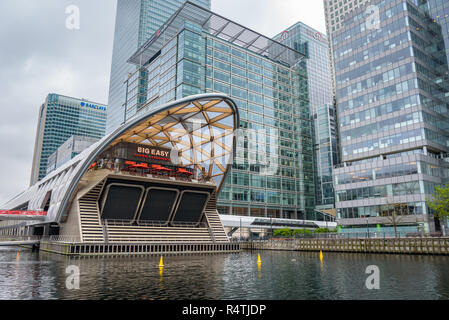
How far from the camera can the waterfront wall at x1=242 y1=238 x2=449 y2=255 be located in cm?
4234

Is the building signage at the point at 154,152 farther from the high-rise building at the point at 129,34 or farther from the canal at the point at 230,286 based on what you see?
the high-rise building at the point at 129,34

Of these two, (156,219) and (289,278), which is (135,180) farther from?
(289,278)

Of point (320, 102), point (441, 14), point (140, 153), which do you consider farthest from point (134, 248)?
point (320, 102)

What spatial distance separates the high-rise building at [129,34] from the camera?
16450cm

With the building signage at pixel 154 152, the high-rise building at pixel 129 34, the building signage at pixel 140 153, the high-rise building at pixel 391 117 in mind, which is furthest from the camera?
the high-rise building at pixel 129 34

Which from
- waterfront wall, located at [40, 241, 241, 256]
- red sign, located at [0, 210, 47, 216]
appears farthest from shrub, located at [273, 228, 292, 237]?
red sign, located at [0, 210, 47, 216]

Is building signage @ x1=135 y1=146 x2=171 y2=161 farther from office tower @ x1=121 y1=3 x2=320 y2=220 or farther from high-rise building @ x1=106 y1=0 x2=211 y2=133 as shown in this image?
high-rise building @ x1=106 y1=0 x2=211 y2=133

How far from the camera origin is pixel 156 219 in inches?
2302

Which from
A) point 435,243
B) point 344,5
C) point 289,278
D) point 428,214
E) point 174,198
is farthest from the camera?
point 344,5

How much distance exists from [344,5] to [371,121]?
98239mm

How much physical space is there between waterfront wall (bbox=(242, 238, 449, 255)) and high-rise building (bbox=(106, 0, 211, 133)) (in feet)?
367

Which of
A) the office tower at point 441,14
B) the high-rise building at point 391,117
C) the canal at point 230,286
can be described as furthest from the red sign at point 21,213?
the office tower at point 441,14

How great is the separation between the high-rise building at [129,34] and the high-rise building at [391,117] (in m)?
102
